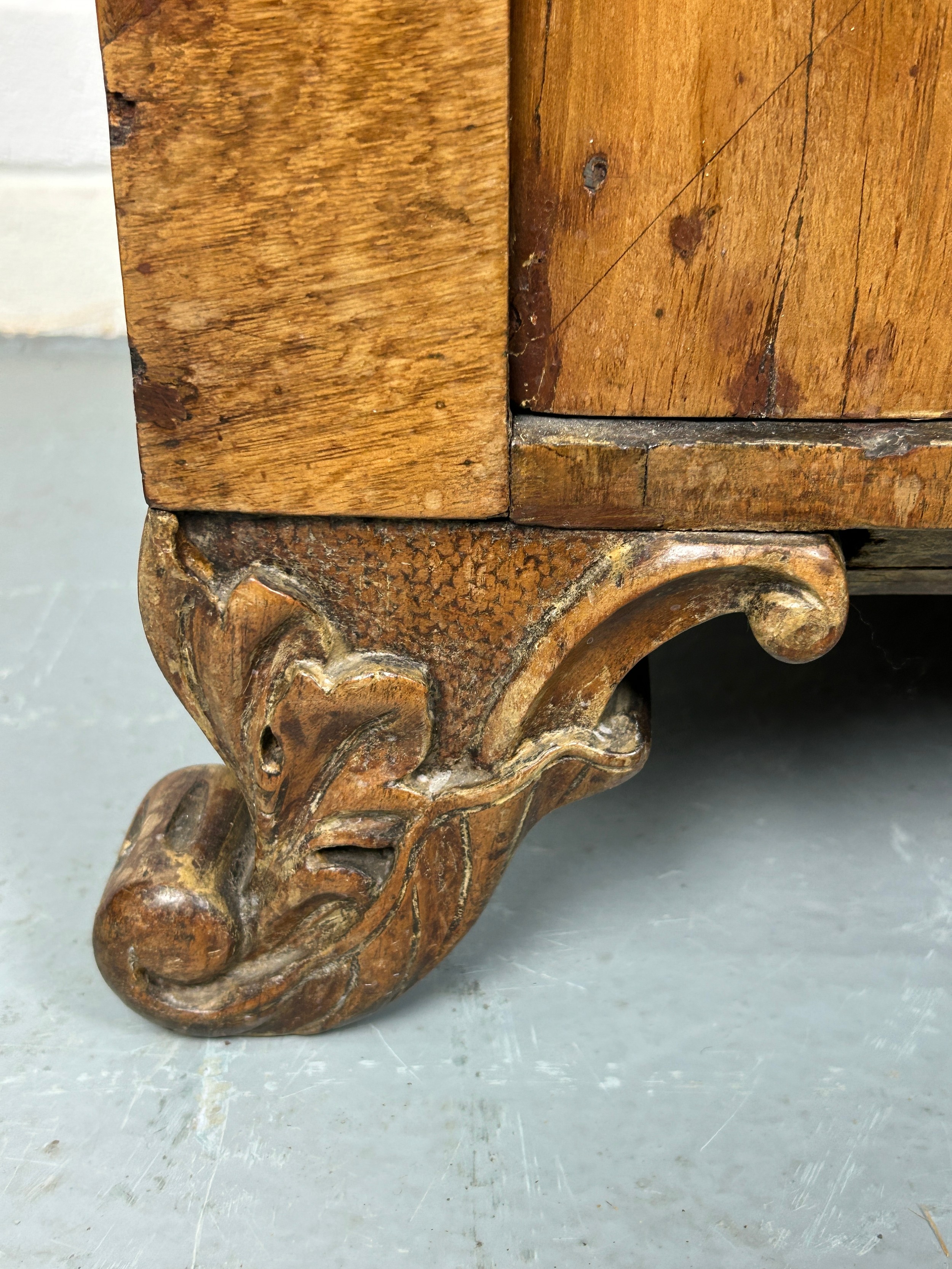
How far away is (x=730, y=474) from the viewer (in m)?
0.73

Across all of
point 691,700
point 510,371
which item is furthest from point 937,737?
point 510,371

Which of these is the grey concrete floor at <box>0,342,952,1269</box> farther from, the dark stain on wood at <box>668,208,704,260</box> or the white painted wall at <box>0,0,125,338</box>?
the white painted wall at <box>0,0,125,338</box>

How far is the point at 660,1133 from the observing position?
78cm

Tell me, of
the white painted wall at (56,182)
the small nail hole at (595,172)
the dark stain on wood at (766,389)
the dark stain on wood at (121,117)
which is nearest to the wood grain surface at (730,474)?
the dark stain on wood at (766,389)

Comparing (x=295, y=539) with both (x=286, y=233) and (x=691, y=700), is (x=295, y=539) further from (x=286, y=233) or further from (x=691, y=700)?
(x=691, y=700)

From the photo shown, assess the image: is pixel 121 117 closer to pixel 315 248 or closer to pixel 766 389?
pixel 315 248

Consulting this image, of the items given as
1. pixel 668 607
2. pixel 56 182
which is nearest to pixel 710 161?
pixel 668 607

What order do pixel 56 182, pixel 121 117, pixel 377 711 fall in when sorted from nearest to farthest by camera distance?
pixel 121 117 < pixel 377 711 < pixel 56 182

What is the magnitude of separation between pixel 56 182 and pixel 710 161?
1412mm

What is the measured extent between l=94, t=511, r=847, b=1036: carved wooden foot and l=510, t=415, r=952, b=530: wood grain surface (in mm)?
18

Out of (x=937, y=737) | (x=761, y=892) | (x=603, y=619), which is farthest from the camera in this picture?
(x=937, y=737)

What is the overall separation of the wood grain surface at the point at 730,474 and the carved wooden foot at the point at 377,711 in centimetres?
2

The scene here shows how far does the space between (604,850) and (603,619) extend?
1.17 feet

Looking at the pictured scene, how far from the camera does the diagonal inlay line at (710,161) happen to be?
66 cm
